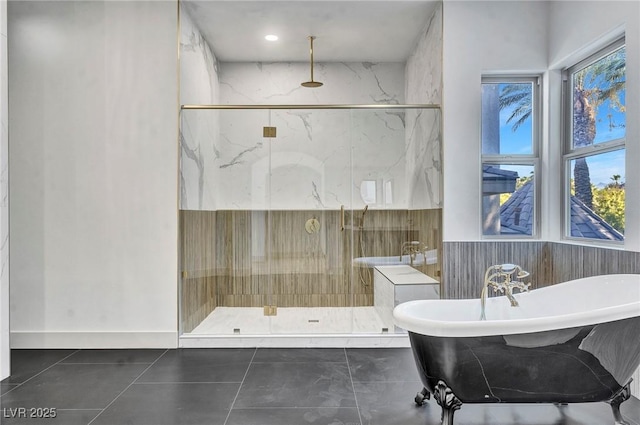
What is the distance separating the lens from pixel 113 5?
3.43m

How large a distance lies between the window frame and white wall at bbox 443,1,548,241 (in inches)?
3.4

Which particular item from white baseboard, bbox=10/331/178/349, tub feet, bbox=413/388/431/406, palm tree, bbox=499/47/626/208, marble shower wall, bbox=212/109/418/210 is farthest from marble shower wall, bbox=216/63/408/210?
tub feet, bbox=413/388/431/406

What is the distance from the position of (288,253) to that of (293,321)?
544 mm

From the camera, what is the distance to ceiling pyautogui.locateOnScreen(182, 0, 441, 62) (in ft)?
11.7

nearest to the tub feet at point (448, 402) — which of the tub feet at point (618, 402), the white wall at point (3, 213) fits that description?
the tub feet at point (618, 402)

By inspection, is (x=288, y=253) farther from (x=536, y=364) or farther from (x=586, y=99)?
(x=586, y=99)

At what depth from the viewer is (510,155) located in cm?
353

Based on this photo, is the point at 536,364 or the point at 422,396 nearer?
the point at 536,364

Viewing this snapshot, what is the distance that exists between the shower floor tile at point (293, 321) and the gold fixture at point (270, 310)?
2cm

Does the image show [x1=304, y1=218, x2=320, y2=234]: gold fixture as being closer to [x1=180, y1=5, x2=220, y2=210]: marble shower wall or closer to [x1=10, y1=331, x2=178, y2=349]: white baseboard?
[x1=180, y1=5, x2=220, y2=210]: marble shower wall

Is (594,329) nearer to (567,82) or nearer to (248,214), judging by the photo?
(567,82)

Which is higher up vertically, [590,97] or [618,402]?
[590,97]

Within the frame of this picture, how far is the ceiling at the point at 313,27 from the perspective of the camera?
141 inches

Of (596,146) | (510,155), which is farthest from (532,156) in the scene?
(596,146)
